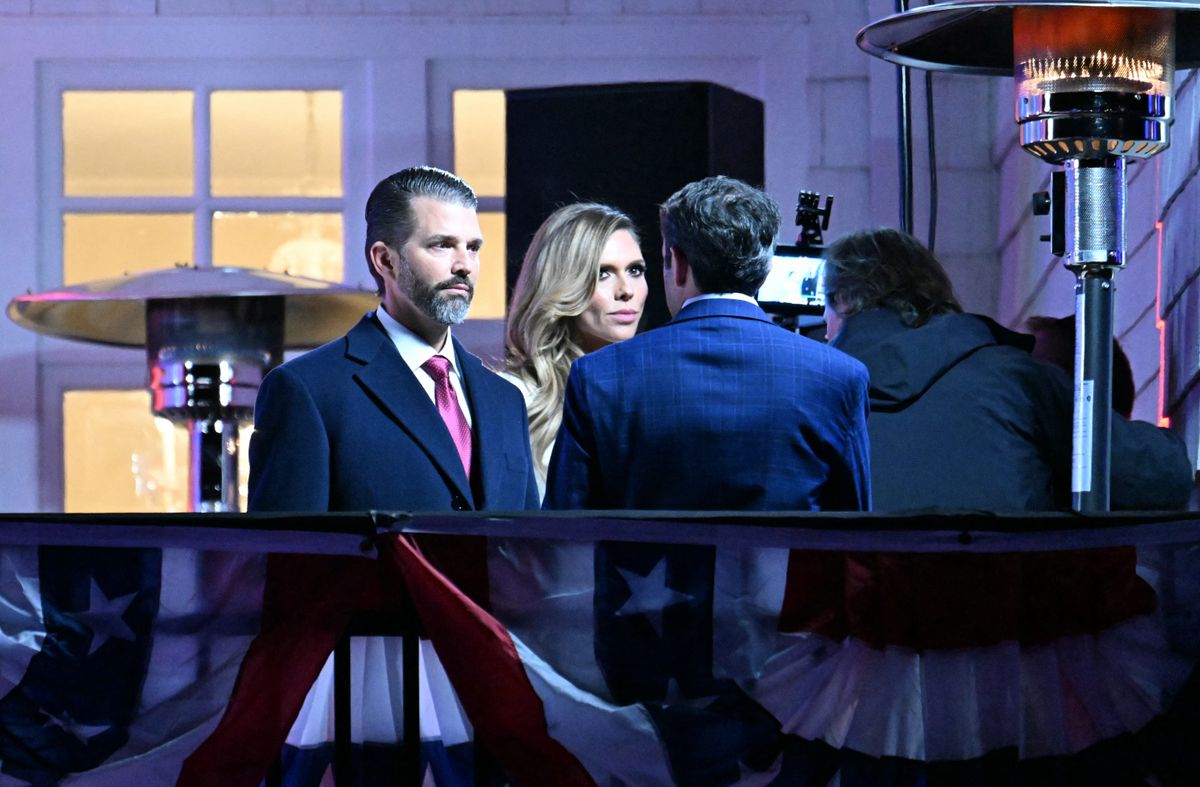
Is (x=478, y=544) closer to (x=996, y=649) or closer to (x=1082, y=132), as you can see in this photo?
(x=996, y=649)

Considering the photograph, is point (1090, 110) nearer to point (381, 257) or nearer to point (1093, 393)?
point (1093, 393)

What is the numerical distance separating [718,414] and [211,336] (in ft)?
7.21

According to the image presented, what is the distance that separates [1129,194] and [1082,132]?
1.01 meters

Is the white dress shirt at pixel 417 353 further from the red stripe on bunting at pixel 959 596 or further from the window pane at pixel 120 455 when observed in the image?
the window pane at pixel 120 455

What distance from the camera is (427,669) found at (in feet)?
6.81

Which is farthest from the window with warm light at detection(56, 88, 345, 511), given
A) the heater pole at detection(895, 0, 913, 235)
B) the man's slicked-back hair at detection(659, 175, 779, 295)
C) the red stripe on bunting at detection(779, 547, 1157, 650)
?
the red stripe on bunting at detection(779, 547, 1157, 650)

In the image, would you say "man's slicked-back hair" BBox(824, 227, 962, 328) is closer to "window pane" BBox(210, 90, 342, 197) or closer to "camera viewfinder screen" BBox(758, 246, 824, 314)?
"camera viewfinder screen" BBox(758, 246, 824, 314)

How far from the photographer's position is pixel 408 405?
2.85m

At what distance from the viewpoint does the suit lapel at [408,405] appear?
2.83 metres

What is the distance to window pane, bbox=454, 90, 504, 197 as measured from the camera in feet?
17.5

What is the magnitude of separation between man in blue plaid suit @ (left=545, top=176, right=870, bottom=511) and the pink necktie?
14.8 inches

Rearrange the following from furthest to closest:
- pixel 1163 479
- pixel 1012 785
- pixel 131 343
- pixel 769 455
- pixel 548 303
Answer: pixel 131 343
pixel 548 303
pixel 1163 479
pixel 769 455
pixel 1012 785

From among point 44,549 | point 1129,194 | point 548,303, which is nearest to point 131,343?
point 548,303

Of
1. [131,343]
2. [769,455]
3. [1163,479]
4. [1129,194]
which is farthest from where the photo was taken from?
[131,343]
